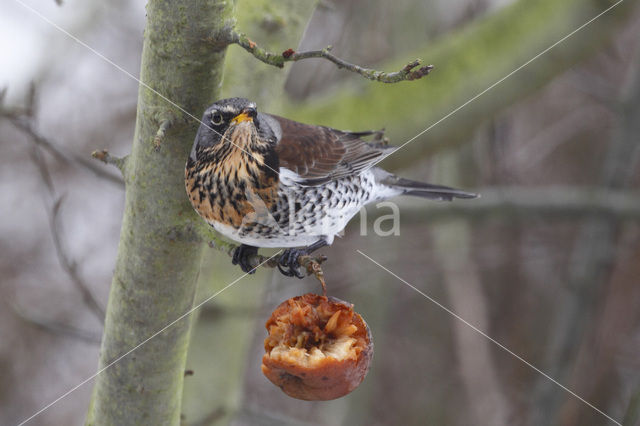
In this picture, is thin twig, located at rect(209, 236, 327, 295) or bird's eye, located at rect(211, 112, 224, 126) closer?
thin twig, located at rect(209, 236, 327, 295)

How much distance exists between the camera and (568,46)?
11.2ft

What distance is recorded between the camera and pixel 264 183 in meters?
2.05

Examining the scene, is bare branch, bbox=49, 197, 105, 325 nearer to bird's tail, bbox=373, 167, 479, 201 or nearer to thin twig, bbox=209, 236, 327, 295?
thin twig, bbox=209, 236, 327, 295

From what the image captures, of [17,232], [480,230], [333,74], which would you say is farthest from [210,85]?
[480,230]

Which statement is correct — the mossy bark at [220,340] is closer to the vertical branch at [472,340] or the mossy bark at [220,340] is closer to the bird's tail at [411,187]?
the bird's tail at [411,187]

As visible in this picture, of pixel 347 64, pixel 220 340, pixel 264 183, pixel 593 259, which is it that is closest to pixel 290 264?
pixel 264 183

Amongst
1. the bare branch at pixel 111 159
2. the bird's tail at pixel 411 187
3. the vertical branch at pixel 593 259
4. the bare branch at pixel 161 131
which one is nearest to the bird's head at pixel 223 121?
the bare branch at pixel 161 131

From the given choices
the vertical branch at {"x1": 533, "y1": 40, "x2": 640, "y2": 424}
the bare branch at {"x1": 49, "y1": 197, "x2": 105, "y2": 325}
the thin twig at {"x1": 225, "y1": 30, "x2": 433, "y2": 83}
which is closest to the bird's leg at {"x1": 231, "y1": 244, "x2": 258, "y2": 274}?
the thin twig at {"x1": 225, "y1": 30, "x2": 433, "y2": 83}

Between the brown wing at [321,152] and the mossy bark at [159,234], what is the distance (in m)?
0.47

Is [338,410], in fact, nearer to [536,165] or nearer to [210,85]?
[536,165]

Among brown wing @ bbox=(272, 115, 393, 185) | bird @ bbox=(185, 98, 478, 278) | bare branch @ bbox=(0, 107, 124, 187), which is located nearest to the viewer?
bird @ bbox=(185, 98, 478, 278)

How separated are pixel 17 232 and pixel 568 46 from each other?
177 inches

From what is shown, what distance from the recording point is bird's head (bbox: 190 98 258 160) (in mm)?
1741

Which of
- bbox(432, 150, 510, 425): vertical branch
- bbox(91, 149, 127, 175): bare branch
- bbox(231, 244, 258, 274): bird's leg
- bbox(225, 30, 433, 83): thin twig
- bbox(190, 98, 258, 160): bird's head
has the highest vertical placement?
bbox(225, 30, 433, 83): thin twig
